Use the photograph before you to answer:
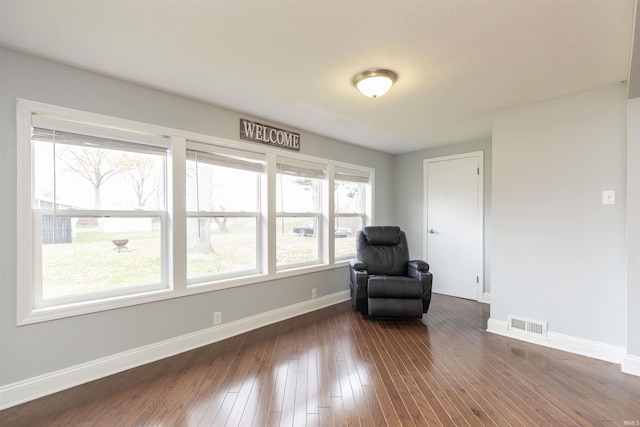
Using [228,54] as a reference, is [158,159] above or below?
below

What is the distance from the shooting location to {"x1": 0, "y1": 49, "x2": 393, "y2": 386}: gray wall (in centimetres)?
185

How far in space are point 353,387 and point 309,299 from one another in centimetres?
171

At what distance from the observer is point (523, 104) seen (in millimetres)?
2805

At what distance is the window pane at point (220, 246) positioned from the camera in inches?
110

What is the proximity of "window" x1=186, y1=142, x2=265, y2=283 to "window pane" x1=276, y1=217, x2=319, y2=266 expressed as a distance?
1.04 feet

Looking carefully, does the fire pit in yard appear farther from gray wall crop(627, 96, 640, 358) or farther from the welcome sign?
gray wall crop(627, 96, 640, 358)

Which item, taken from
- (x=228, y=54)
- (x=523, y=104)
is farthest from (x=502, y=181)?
(x=228, y=54)

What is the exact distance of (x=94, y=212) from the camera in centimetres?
224

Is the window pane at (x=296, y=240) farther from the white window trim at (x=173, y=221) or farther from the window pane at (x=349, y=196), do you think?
the window pane at (x=349, y=196)

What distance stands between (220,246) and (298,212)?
3.73 ft

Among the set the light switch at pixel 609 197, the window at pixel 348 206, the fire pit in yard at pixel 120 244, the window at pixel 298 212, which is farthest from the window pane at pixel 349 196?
the light switch at pixel 609 197

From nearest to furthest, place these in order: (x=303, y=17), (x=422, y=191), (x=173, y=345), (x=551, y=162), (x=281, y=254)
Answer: (x=303, y=17)
(x=173, y=345)
(x=551, y=162)
(x=281, y=254)
(x=422, y=191)

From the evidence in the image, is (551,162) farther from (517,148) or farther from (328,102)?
(328,102)

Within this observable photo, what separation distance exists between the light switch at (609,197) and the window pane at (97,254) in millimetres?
3956
